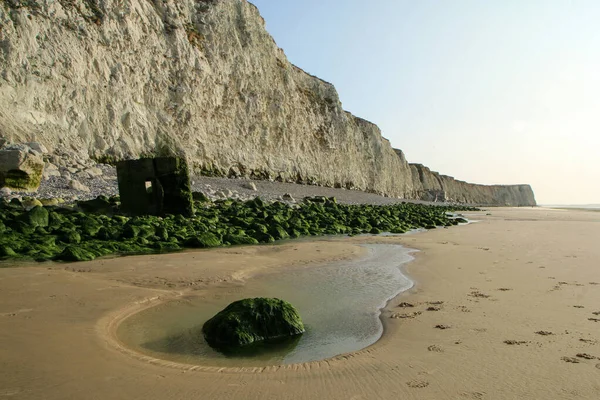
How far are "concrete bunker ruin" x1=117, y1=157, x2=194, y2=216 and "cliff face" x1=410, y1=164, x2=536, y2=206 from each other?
52686 mm

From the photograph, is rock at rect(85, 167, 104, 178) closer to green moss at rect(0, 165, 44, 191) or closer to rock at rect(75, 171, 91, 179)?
rock at rect(75, 171, 91, 179)

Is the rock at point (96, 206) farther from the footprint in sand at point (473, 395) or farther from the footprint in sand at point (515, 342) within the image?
the footprint in sand at point (473, 395)

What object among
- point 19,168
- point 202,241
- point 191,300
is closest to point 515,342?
point 191,300

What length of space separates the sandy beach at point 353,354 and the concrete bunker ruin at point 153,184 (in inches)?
194

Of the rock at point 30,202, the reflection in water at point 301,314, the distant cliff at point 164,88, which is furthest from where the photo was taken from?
the distant cliff at point 164,88

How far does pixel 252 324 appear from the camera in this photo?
149 inches

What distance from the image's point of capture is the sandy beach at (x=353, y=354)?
265 cm

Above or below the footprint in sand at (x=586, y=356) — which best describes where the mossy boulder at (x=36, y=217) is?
above

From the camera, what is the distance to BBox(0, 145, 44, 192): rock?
12.4 meters

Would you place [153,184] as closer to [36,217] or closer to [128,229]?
[128,229]

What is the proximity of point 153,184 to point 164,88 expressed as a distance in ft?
39.6

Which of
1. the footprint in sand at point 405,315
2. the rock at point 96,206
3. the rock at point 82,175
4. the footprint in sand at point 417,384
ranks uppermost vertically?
the rock at point 82,175

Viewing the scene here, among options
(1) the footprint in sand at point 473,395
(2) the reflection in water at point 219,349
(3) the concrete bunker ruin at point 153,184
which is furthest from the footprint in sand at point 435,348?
(3) the concrete bunker ruin at point 153,184

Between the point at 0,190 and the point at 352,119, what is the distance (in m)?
35.7
